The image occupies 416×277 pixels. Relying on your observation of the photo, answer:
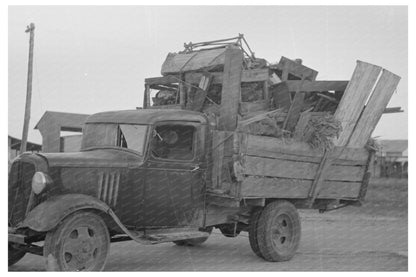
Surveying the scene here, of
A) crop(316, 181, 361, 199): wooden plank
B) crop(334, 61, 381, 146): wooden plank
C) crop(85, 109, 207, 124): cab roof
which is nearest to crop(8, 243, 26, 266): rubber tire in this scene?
crop(85, 109, 207, 124): cab roof

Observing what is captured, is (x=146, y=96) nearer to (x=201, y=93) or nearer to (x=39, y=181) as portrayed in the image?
(x=201, y=93)

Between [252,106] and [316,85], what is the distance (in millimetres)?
1081

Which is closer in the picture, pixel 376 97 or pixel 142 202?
pixel 142 202

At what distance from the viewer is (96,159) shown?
6652 millimetres

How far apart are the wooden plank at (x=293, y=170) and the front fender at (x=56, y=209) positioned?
228 cm

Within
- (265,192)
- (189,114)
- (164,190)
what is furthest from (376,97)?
(164,190)

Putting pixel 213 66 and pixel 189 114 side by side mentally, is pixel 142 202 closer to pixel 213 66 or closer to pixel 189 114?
pixel 189 114

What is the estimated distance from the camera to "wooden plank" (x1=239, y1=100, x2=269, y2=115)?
851cm

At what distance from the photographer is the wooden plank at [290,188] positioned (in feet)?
25.0

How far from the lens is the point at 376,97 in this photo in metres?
8.98

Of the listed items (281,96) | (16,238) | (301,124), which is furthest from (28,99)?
(16,238)

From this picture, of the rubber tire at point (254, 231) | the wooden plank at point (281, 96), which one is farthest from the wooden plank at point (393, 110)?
the rubber tire at point (254, 231)

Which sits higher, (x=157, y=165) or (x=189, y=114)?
(x=189, y=114)

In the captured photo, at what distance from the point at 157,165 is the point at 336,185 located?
11.4ft
